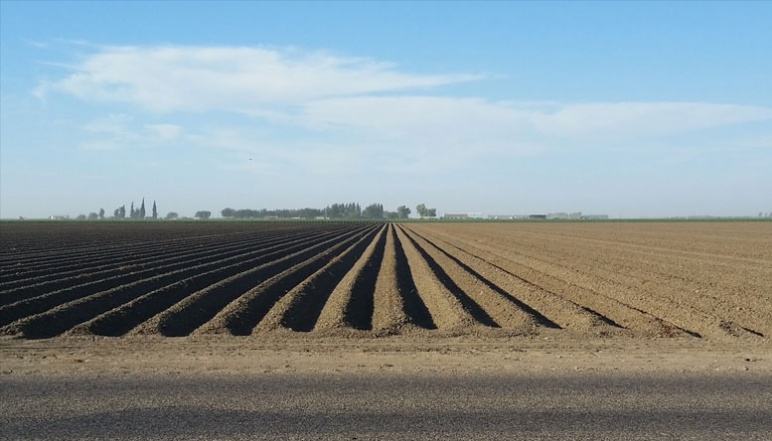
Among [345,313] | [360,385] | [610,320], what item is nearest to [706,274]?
[610,320]

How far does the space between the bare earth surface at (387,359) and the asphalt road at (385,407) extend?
3 centimetres

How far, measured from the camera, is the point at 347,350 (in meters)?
10.4

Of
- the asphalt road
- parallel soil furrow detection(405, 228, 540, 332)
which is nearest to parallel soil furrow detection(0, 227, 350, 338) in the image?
the asphalt road

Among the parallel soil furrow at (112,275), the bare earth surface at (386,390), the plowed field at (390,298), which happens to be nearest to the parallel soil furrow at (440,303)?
the plowed field at (390,298)

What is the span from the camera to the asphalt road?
20.6ft

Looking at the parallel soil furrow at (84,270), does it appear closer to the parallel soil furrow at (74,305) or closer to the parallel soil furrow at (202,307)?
the parallel soil furrow at (74,305)

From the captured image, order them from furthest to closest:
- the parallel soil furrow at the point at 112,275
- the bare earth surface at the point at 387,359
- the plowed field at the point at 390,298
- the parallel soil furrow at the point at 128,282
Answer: the parallel soil furrow at the point at 112,275, the parallel soil furrow at the point at 128,282, the plowed field at the point at 390,298, the bare earth surface at the point at 387,359

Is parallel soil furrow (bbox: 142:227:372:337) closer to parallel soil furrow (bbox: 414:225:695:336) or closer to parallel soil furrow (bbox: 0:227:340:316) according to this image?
parallel soil furrow (bbox: 0:227:340:316)

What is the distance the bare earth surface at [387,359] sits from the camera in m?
6.56

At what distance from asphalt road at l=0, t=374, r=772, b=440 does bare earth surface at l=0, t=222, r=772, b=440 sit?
0.03 metres

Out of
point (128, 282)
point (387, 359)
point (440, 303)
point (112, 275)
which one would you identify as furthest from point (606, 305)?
point (112, 275)

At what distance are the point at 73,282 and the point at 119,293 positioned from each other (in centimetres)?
350

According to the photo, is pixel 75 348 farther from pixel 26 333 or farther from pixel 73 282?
Result: pixel 73 282

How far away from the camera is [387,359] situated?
31.4 ft
